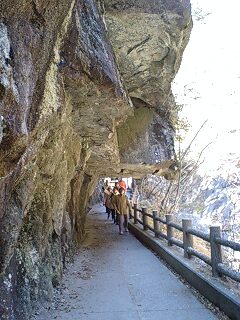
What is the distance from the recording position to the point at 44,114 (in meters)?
4.30

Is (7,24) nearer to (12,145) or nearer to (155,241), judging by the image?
(12,145)

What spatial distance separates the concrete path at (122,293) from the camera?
541cm

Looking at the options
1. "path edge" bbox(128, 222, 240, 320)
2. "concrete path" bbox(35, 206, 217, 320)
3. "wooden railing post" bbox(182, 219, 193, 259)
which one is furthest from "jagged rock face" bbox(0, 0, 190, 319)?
"wooden railing post" bbox(182, 219, 193, 259)

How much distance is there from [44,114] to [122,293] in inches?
152

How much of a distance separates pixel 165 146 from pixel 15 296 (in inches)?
362

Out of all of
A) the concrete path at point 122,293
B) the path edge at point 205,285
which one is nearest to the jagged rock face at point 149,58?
the path edge at point 205,285

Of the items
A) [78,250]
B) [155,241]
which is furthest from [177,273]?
[78,250]

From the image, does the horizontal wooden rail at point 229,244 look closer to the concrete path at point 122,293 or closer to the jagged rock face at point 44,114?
the concrete path at point 122,293

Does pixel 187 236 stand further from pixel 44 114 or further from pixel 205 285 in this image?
pixel 44 114

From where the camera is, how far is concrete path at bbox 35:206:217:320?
5406mm

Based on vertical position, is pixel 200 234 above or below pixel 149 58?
below

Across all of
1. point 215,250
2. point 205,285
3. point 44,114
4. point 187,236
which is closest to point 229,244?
point 215,250

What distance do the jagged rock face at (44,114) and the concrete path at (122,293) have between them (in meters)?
0.43

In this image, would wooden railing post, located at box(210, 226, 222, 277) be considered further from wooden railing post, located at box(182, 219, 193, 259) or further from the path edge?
wooden railing post, located at box(182, 219, 193, 259)
